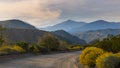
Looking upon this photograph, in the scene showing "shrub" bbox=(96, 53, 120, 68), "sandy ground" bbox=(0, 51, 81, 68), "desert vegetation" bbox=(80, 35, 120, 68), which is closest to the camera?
"shrub" bbox=(96, 53, 120, 68)

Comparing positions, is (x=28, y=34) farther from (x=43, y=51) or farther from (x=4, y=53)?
(x=4, y=53)

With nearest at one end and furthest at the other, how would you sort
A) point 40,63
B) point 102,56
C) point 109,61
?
point 109,61 → point 102,56 → point 40,63

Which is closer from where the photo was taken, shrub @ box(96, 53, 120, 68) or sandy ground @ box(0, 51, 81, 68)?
shrub @ box(96, 53, 120, 68)

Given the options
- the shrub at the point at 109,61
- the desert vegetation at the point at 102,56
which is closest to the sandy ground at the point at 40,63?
the desert vegetation at the point at 102,56

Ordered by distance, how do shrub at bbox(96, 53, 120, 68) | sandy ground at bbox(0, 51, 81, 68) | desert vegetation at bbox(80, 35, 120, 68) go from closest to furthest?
shrub at bbox(96, 53, 120, 68) → desert vegetation at bbox(80, 35, 120, 68) → sandy ground at bbox(0, 51, 81, 68)

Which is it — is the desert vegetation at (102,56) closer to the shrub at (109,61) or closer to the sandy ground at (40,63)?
the shrub at (109,61)

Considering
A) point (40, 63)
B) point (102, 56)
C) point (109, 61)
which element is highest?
point (102, 56)

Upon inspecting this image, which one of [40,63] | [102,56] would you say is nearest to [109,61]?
[102,56]

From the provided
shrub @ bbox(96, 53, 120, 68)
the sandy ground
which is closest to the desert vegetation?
shrub @ bbox(96, 53, 120, 68)

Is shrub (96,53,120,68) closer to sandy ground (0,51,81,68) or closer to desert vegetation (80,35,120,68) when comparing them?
desert vegetation (80,35,120,68)

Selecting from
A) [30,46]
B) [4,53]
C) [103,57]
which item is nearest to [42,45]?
[30,46]

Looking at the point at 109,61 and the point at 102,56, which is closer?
the point at 109,61

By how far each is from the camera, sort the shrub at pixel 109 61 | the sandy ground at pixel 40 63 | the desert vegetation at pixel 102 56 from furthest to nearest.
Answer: the sandy ground at pixel 40 63
the desert vegetation at pixel 102 56
the shrub at pixel 109 61

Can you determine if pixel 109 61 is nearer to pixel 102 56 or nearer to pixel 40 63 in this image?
pixel 102 56
